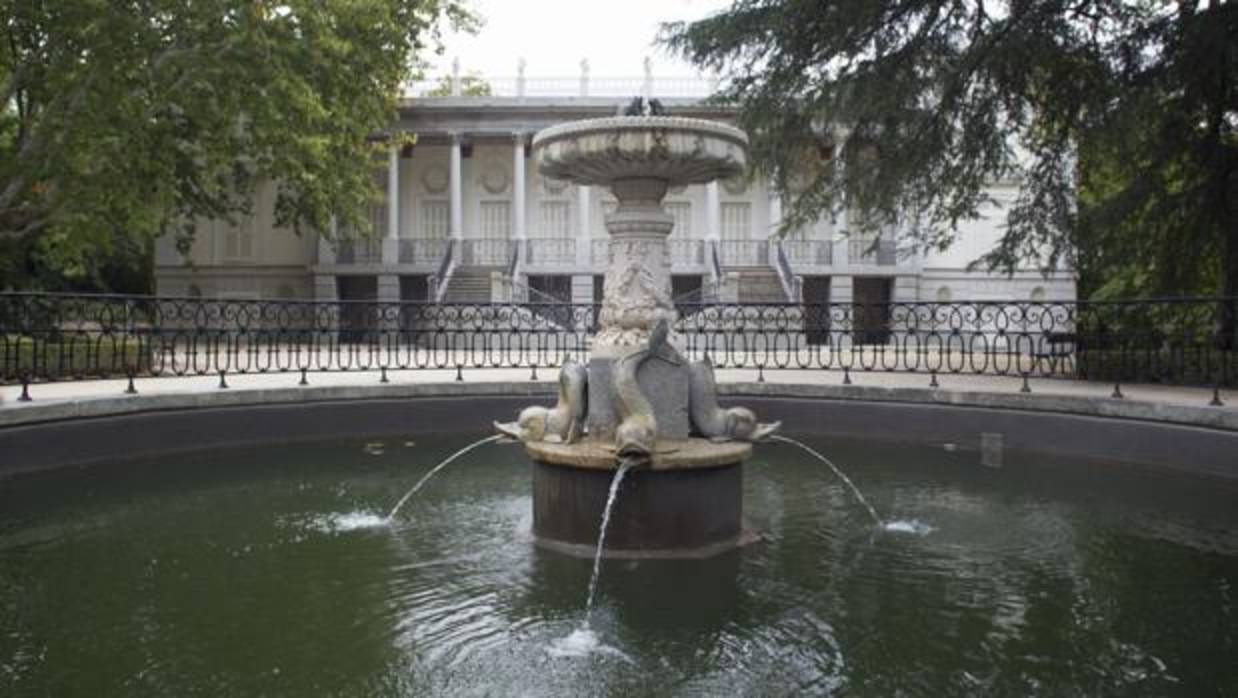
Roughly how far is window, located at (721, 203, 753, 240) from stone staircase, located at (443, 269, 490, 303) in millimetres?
9640

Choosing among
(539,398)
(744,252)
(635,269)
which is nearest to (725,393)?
(539,398)

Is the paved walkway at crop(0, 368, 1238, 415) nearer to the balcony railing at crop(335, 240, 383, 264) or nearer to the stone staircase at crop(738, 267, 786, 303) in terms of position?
the stone staircase at crop(738, 267, 786, 303)

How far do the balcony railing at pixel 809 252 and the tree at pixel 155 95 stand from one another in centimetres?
1805

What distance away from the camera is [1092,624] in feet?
14.0

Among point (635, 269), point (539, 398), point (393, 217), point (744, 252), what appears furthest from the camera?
point (744, 252)

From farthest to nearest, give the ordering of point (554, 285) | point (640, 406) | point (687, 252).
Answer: point (687, 252) < point (554, 285) < point (640, 406)

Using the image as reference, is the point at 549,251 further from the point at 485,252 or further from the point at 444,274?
the point at 444,274

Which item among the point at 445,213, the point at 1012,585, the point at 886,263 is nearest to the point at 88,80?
the point at 1012,585

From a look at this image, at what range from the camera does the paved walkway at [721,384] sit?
9.20 m

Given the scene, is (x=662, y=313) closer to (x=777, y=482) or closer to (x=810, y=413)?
(x=777, y=482)

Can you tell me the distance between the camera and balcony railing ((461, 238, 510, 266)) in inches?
1371

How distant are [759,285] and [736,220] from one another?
4372 millimetres

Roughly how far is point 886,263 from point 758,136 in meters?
20.9

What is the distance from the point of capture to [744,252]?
35406mm
